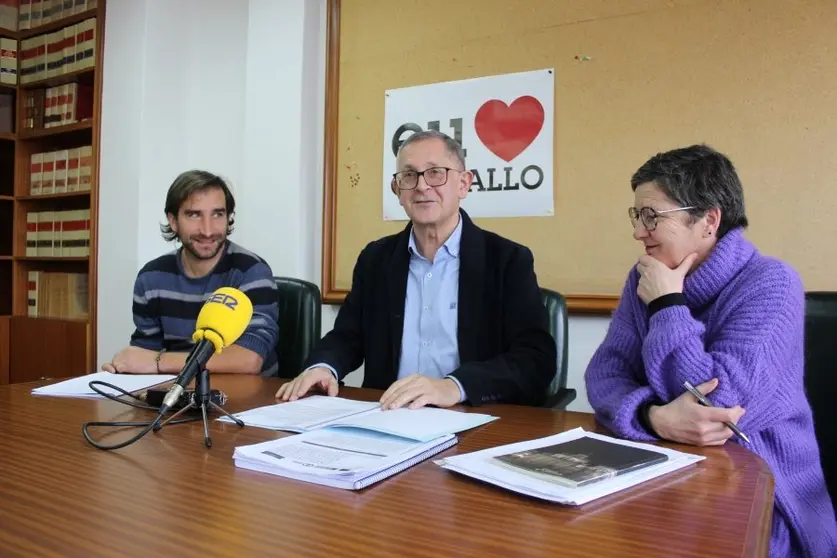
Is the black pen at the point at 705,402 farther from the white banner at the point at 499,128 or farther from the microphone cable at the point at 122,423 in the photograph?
the white banner at the point at 499,128

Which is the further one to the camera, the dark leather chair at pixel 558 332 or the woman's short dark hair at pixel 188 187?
the woman's short dark hair at pixel 188 187

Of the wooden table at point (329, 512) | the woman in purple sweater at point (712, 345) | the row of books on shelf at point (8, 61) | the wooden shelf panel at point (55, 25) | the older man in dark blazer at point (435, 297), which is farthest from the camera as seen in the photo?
the row of books on shelf at point (8, 61)

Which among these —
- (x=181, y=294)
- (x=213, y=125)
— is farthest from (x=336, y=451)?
(x=213, y=125)

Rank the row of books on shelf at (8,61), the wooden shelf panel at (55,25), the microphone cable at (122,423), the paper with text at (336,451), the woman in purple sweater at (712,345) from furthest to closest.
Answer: the row of books on shelf at (8,61), the wooden shelf panel at (55,25), the woman in purple sweater at (712,345), the microphone cable at (122,423), the paper with text at (336,451)

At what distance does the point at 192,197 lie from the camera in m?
2.19

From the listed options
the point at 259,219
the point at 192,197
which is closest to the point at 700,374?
the point at 192,197

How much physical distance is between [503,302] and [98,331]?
8.23ft

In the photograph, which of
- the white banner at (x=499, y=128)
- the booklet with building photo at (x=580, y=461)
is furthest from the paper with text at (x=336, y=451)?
the white banner at (x=499, y=128)

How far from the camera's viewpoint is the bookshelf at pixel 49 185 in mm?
3492

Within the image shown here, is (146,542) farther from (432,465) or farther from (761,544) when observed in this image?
(761,544)

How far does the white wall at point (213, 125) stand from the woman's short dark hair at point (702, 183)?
191 centimetres

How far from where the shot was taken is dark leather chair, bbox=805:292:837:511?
1.40 m

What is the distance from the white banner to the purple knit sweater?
1.27 m

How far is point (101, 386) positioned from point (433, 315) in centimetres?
88
